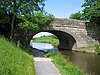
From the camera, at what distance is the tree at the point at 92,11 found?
126 ft

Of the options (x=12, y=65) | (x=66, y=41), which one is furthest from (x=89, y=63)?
(x=66, y=41)

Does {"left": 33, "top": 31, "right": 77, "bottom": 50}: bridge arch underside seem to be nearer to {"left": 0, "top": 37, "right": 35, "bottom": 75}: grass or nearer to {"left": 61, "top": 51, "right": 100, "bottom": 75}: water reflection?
{"left": 61, "top": 51, "right": 100, "bottom": 75}: water reflection

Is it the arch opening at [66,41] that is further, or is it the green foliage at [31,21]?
the arch opening at [66,41]

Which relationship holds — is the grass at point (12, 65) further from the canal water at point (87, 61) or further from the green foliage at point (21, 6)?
the green foliage at point (21, 6)

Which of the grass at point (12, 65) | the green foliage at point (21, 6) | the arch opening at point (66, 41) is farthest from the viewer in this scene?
the arch opening at point (66, 41)

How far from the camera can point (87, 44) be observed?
41.4 meters

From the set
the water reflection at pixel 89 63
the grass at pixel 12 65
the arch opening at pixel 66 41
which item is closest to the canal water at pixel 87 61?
the water reflection at pixel 89 63

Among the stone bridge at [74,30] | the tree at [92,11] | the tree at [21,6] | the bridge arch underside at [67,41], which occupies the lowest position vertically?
the bridge arch underside at [67,41]

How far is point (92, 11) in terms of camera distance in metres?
38.5

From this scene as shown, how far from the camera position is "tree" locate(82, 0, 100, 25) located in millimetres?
38344

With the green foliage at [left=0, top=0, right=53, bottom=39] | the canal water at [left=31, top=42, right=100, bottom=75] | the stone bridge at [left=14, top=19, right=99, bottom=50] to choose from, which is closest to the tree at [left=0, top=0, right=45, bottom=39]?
the green foliage at [left=0, top=0, right=53, bottom=39]

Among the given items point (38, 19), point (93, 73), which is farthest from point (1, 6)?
point (93, 73)

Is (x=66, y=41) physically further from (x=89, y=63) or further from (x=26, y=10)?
(x=89, y=63)

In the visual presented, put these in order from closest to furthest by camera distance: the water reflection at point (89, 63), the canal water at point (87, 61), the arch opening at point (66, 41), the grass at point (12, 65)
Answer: the grass at point (12, 65)
the water reflection at point (89, 63)
the canal water at point (87, 61)
the arch opening at point (66, 41)
